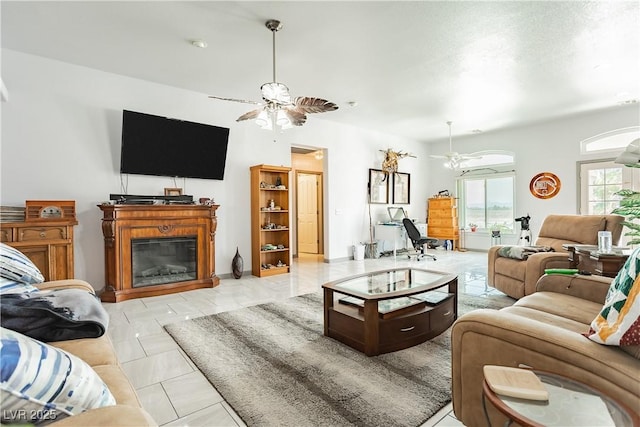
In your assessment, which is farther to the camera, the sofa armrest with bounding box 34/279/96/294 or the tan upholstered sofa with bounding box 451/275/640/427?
the sofa armrest with bounding box 34/279/96/294

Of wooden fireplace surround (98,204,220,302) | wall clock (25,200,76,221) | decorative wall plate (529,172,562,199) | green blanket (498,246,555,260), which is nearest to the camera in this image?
wall clock (25,200,76,221)

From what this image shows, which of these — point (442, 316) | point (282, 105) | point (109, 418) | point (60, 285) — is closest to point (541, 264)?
point (442, 316)

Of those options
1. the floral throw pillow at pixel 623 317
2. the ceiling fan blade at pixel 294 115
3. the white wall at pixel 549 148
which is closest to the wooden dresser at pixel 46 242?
the ceiling fan blade at pixel 294 115

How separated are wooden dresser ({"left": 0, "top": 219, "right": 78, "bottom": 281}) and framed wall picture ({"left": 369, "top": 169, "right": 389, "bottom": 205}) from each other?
18.6 feet

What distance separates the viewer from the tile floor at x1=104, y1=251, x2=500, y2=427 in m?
1.79

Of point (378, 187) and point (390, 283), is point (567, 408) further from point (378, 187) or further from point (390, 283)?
point (378, 187)

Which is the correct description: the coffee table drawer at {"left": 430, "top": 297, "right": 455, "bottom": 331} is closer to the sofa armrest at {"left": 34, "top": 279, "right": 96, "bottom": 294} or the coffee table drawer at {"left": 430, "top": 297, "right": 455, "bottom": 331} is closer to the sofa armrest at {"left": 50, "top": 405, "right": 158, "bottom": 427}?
the sofa armrest at {"left": 50, "top": 405, "right": 158, "bottom": 427}

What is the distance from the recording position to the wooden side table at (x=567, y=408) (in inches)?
36.5

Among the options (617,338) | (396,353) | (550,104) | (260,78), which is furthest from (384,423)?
(550,104)

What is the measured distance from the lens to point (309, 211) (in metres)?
8.16

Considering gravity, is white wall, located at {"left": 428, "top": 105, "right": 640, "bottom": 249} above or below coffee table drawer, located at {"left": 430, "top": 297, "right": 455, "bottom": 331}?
above

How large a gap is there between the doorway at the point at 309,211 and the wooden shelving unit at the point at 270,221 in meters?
2.17

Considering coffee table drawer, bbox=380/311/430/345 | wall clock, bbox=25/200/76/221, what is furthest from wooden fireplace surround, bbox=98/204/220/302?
coffee table drawer, bbox=380/311/430/345

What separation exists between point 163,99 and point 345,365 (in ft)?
14.1
